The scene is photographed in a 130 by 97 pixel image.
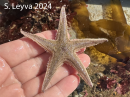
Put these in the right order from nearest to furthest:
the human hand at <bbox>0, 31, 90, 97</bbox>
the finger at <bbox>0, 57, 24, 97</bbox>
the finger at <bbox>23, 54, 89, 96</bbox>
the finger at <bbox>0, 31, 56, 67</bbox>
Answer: the finger at <bbox>0, 57, 24, 97</bbox> < the human hand at <bbox>0, 31, 90, 97</bbox> < the finger at <bbox>23, 54, 89, 96</bbox> < the finger at <bbox>0, 31, 56, 67</bbox>

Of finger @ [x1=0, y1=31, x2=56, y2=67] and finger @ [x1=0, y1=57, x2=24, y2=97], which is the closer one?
finger @ [x1=0, y1=57, x2=24, y2=97]

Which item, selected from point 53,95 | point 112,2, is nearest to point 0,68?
point 53,95

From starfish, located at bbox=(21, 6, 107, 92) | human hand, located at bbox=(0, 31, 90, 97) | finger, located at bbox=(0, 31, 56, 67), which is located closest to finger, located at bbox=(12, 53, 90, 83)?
human hand, located at bbox=(0, 31, 90, 97)

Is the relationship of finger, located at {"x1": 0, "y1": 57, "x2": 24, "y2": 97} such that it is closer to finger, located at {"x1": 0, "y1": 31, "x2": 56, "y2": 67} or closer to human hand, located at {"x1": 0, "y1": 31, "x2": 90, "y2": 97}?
human hand, located at {"x1": 0, "y1": 31, "x2": 90, "y2": 97}

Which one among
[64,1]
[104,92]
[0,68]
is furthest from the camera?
[64,1]

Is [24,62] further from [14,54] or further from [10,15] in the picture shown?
[10,15]

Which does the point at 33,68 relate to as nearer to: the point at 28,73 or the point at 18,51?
the point at 28,73

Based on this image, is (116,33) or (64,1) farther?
(64,1)
